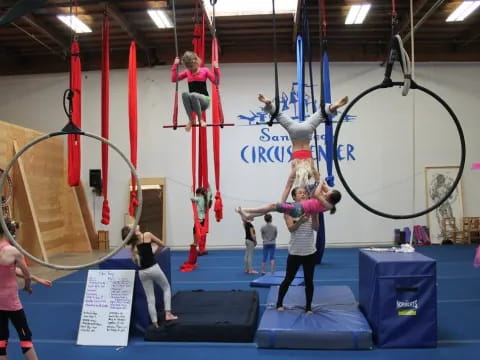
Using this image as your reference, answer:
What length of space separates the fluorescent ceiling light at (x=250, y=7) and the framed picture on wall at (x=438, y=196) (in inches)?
198

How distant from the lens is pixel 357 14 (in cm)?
909

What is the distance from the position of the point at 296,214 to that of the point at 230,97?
7.55 meters

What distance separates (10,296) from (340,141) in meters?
8.61

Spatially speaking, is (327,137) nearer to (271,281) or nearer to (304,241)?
(304,241)

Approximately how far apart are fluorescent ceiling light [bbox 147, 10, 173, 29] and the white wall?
161 centimetres

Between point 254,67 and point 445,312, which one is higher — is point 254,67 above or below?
above

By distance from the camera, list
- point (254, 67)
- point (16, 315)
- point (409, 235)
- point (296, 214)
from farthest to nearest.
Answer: point (254, 67) < point (409, 235) < point (296, 214) < point (16, 315)

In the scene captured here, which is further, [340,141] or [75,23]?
[340,141]

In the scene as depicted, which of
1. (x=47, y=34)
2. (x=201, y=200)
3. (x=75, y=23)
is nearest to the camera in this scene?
(x=201, y=200)

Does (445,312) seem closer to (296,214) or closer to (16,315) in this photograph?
(296,214)

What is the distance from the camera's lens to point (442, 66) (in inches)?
425

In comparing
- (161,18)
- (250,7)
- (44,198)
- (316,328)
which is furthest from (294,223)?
(44,198)

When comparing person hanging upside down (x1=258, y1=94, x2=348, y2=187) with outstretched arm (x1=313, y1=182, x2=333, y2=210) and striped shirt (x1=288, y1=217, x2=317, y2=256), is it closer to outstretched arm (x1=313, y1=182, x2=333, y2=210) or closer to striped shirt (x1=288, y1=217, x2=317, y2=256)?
outstretched arm (x1=313, y1=182, x2=333, y2=210)

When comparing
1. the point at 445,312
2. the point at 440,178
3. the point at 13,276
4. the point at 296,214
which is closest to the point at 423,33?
the point at 440,178
